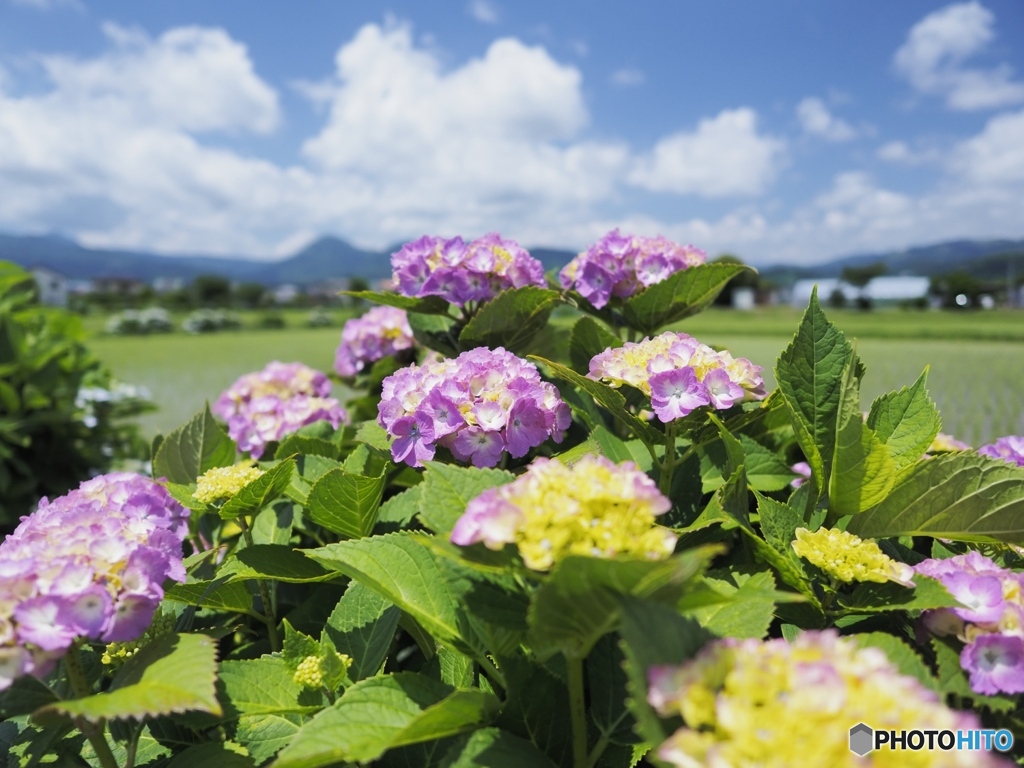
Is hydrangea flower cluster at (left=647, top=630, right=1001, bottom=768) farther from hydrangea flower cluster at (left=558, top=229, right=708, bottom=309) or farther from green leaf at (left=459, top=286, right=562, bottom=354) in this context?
hydrangea flower cluster at (left=558, top=229, right=708, bottom=309)

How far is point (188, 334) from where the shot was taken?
131 ft

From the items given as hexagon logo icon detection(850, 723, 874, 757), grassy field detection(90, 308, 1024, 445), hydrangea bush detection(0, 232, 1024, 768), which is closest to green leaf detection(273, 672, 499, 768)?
hydrangea bush detection(0, 232, 1024, 768)

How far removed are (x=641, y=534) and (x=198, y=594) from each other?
3.31 ft

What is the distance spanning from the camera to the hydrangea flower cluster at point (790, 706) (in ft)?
2.03

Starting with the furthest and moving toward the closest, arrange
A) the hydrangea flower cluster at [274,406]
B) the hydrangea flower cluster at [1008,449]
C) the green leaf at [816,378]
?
1. the hydrangea flower cluster at [274,406]
2. the hydrangea flower cluster at [1008,449]
3. the green leaf at [816,378]

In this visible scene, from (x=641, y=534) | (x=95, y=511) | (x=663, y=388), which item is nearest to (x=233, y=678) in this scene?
(x=95, y=511)

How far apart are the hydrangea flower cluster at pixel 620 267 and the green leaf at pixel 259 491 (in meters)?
1.12

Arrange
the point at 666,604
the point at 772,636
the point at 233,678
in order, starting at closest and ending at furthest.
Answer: the point at 666,604
the point at 233,678
the point at 772,636

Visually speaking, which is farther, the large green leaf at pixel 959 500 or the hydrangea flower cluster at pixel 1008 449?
the hydrangea flower cluster at pixel 1008 449

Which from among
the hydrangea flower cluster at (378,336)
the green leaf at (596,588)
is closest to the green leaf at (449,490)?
the green leaf at (596,588)

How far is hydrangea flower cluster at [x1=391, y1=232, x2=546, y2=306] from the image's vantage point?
6.73ft

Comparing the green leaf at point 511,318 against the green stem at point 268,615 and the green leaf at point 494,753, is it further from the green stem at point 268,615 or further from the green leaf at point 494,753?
the green leaf at point 494,753

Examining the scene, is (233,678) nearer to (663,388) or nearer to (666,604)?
(666,604)

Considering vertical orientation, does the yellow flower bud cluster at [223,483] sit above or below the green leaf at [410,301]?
below
